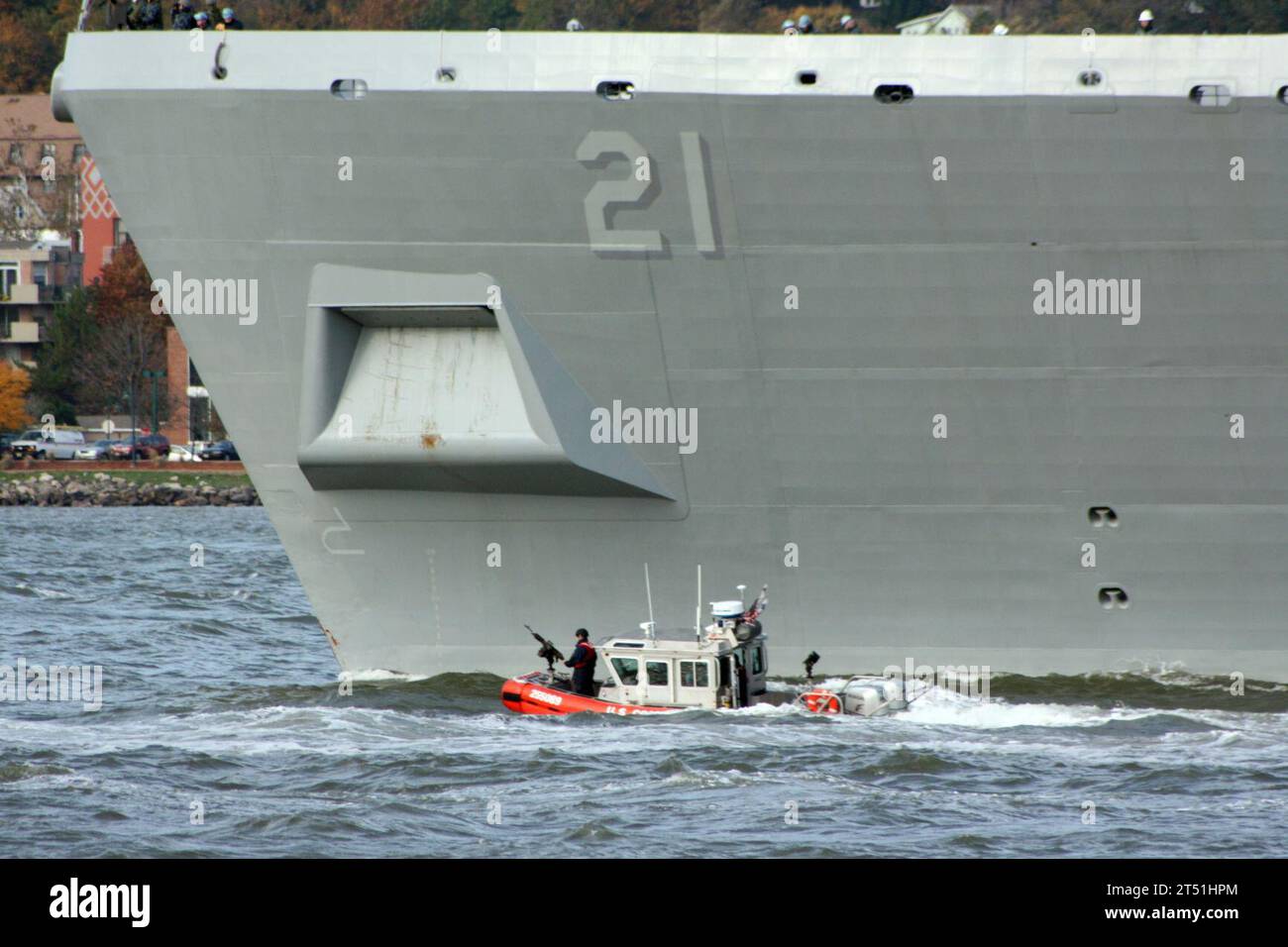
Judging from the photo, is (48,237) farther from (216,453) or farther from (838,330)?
(838,330)

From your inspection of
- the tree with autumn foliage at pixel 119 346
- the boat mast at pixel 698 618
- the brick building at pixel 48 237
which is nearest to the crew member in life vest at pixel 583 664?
the boat mast at pixel 698 618

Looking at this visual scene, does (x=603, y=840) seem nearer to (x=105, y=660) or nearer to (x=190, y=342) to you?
(x=190, y=342)

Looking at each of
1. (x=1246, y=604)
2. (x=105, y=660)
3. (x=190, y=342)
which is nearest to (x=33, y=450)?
(x=105, y=660)

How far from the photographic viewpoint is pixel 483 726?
1836 centimetres

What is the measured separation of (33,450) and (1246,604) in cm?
7268

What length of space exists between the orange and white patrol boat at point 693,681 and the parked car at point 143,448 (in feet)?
224

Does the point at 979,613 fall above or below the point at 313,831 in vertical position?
above

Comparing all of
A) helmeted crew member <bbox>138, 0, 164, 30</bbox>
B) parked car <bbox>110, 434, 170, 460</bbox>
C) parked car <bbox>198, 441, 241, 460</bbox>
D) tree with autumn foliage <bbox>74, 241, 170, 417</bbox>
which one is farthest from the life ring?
tree with autumn foliage <bbox>74, 241, 170, 417</bbox>

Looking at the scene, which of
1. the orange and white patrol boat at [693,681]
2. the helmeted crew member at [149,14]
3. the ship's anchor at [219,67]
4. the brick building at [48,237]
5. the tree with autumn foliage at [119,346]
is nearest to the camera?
the ship's anchor at [219,67]

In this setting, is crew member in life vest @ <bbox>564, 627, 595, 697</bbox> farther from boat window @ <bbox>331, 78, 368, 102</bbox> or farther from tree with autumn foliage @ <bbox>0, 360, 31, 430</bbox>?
tree with autumn foliage @ <bbox>0, 360, 31, 430</bbox>

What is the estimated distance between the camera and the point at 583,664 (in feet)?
61.5

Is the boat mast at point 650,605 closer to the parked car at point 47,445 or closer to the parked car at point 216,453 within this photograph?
the parked car at point 216,453

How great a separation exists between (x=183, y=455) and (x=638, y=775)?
2875 inches

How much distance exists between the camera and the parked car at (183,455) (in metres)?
83.1
